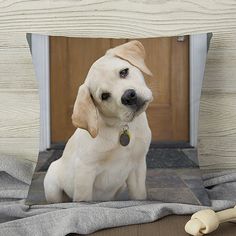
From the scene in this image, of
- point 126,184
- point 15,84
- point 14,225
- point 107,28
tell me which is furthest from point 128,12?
point 14,225

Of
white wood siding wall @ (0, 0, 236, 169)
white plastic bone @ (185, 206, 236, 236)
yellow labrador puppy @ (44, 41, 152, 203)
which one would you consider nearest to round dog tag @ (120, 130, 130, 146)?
yellow labrador puppy @ (44, 41, 152, 203)

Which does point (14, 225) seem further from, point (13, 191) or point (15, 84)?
point (15, 84)

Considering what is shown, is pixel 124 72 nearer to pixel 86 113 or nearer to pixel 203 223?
pixel 86 113

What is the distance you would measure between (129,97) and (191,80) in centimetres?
25

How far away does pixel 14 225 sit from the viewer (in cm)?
93

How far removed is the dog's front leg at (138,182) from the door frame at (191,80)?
0.18 m

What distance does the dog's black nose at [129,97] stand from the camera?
1068mm

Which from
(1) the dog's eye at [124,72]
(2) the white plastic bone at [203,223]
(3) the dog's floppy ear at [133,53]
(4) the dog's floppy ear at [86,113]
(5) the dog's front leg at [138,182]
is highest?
(3) the dog's floppy ear at [133,53]

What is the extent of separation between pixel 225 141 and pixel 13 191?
0.72 metres

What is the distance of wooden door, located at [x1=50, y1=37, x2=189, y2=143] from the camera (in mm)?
1192

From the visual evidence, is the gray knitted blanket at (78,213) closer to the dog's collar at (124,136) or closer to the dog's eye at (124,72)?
the dog's collar at (124,136)

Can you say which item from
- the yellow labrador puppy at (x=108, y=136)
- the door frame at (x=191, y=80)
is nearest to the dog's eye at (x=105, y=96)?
the yellow labrador puppy at (x=108, y=136)

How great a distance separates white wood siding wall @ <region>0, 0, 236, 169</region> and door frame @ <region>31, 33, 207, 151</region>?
17cm

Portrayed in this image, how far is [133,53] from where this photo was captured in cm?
116
